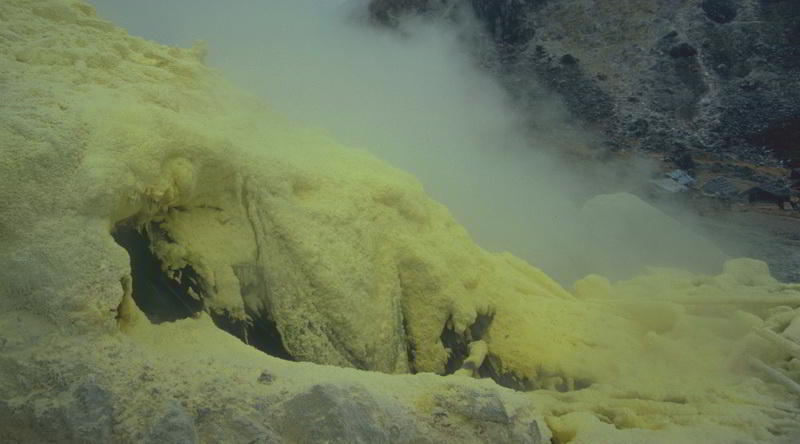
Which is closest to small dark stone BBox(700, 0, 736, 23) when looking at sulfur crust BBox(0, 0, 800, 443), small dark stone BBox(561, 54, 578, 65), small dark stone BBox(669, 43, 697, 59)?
small dark stone BBox(669, 43, 697, 59)

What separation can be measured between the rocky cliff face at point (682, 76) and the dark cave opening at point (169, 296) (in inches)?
291

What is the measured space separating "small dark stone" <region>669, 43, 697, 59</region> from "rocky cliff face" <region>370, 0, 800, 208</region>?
17 millimetres

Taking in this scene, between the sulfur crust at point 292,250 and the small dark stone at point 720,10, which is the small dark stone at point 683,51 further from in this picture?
the sulfur crust at point 292,250

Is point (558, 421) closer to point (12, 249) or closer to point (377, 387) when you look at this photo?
point (377, 387)

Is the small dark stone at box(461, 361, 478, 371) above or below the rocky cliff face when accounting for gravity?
below

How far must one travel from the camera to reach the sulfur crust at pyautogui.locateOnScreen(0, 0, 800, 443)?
1508mm

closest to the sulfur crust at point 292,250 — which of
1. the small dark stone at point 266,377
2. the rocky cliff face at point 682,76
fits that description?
the small dark stone at point 266,377

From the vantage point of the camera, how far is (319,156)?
2.45m

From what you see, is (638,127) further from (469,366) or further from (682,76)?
(469,366)

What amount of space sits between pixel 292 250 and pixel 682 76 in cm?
1016

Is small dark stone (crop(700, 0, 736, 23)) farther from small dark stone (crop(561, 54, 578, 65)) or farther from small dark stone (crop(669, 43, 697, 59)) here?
small dark stone (crop(561, 54, 578, 65))

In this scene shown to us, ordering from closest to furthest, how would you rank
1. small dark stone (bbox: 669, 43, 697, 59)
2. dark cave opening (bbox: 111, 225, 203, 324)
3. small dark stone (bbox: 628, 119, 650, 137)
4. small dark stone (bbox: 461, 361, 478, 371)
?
dark cave opening (bbox: 111, 225, 203, 324), small dark stone (bbox: 461, 361, 478, 371), small dark stone (bbox: 628, 119, 650, 137), small dark stone (bbox: 669, 43, 697, 59)

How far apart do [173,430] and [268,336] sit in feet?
2.56

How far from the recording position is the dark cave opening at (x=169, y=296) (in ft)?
5.71
